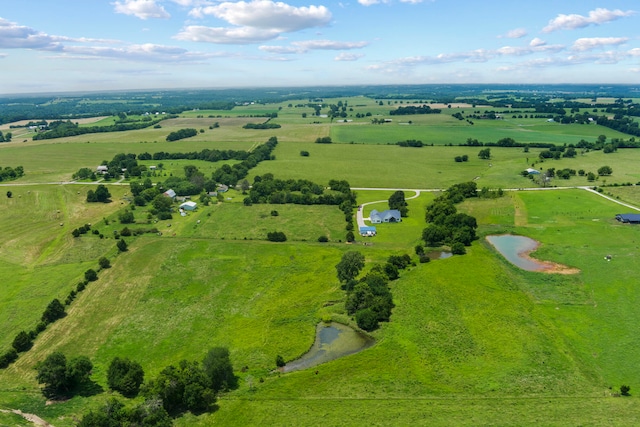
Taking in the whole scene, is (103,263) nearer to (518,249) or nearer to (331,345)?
(331,345)

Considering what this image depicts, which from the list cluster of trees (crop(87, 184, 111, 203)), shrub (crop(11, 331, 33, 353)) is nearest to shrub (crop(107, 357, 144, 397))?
shrub (crop(11, 331, 33, 353))

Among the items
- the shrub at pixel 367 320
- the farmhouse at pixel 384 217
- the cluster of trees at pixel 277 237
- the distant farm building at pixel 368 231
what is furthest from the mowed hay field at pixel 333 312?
the distant farm building at pixel 368 231

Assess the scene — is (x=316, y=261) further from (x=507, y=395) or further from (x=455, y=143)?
(x=455, y=143)

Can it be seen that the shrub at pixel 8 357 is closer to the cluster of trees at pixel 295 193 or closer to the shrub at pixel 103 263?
the shrub at pixel 103 263

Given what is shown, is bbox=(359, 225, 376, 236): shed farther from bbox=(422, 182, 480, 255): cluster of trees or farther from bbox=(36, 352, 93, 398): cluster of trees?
bbox=(36, 352, 93, 398): cluster of trees

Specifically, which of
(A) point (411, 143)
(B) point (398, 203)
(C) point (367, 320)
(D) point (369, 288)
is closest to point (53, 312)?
(C) point (367, 320)

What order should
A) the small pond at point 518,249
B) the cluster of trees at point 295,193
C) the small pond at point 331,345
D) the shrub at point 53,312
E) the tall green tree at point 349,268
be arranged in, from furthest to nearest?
1. the cluster of trees at point 295,193
2. the small pond at point 518,249
3. the tall green tree at point 349,268
4. the shrub at point 53,312
5. the small pond at point 331,345
